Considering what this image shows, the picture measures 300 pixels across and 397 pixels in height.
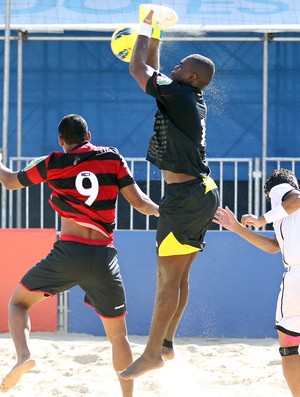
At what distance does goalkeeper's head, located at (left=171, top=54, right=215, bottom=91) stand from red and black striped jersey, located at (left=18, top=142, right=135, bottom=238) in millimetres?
782

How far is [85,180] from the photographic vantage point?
5238mm

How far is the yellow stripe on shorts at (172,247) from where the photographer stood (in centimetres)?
486

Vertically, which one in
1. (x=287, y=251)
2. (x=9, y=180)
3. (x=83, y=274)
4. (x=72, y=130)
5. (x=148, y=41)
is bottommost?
(x=83, y=274)

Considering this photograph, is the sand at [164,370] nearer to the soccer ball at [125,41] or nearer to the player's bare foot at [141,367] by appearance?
the player's bare foot at [141,367]

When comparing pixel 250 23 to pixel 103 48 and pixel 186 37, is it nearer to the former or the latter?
pixel 186 37

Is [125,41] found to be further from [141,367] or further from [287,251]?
[141,367]

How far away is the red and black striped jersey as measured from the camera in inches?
207

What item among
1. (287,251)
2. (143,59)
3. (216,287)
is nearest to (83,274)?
(287,251)

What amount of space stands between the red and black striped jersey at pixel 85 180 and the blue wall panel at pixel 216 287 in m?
3.24

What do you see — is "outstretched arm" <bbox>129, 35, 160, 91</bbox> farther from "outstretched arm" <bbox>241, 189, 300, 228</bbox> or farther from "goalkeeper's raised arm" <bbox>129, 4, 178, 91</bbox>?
"outstretched arm" <bbox>241, 189, 300, 228</bbox>

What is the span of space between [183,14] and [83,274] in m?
4.89

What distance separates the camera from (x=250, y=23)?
30.8ft

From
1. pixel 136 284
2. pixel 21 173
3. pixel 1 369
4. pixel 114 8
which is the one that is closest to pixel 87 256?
pixel 21 173

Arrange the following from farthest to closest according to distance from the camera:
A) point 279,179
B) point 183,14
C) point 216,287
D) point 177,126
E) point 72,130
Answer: point 183,14, point 216,287, point 279,179, point 72,130, point 177,126
